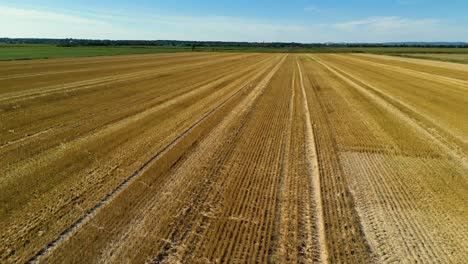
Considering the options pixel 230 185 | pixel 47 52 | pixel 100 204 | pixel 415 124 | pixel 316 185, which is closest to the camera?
pixel 100 204

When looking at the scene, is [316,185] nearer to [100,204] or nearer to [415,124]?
[100,204]

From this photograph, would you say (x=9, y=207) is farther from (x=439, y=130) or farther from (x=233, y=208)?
(x=439, y=130)

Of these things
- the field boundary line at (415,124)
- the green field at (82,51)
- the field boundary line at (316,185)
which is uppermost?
the field boundary line at (316,185)

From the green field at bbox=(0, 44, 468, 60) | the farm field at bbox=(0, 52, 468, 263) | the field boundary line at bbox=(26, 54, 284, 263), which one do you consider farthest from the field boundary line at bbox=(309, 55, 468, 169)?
the green field at bbox=(0, 44, 468, 60)

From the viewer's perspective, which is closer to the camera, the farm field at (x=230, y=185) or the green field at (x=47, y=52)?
the farm field at (x=230, y=185)

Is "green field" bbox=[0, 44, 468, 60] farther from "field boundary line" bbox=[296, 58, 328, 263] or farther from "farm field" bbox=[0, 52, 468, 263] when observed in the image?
"field boundary line" bbox=[296, 58, 328, 263]

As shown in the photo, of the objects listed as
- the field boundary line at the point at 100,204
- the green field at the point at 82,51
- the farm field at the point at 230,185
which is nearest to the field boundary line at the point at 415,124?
the farm field at the point at 230,185

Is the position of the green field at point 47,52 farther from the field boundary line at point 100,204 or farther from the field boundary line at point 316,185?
the field boundary line at point 316,185

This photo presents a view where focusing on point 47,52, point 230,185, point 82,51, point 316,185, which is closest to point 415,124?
point 316,185
